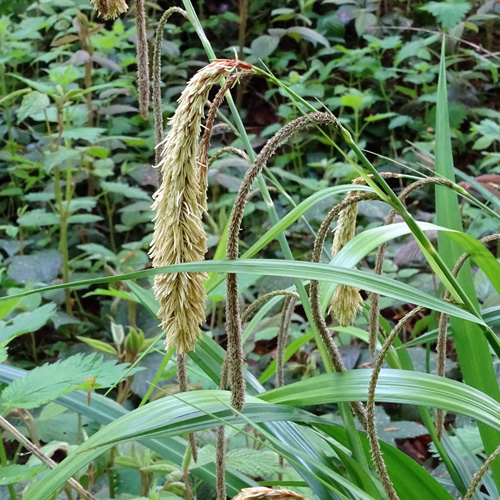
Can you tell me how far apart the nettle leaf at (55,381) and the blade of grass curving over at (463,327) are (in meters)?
0.32

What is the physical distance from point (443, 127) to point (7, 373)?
535mm

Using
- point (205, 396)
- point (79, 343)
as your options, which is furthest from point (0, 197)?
point (205, 396)

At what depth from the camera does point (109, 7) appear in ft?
1.50

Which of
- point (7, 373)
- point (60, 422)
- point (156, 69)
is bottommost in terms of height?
point (60, 422)

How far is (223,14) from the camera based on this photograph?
272 centimetres

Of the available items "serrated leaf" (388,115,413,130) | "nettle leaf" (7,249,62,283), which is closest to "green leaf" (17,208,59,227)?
"nettle leaf" (7,249,62,283)

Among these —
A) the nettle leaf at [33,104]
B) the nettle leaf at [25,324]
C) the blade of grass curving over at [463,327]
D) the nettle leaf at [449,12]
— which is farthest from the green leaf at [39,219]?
the nettle leaf at [449,12]

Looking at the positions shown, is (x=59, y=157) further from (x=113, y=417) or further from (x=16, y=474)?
(x=16, y=474)

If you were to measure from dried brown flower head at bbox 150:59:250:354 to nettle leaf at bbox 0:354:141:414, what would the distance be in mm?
184

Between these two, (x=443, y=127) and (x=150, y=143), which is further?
(x=150, y=143)

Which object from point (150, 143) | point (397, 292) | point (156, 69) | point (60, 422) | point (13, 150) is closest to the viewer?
point (397, 292)

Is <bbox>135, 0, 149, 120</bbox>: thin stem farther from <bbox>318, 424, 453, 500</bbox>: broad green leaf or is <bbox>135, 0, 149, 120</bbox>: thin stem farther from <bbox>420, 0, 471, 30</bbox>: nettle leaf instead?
<bbox>420, 0, 471, 30</bbox>: nettle leaf

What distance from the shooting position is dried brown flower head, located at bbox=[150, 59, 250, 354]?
339mm

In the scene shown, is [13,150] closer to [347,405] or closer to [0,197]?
[0,197]
